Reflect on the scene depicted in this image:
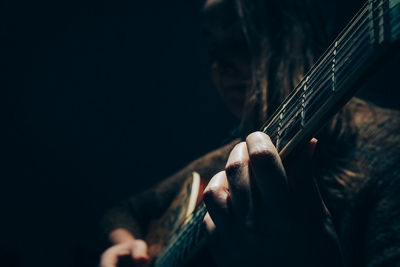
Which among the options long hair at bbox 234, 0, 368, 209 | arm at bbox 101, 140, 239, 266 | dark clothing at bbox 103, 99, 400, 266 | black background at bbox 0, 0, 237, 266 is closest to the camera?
dark clothing at bbox 103, 99, 400, 266

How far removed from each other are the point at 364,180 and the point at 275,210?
0.99 ft

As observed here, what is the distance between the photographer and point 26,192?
5.13ft

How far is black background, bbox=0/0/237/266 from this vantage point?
152cm

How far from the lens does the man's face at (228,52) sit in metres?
1.06

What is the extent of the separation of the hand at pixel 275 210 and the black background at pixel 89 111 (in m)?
1.11

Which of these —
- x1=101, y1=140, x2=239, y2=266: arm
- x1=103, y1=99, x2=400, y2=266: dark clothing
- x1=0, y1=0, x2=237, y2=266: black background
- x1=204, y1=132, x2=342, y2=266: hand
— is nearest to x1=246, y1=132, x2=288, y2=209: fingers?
x1=204, y1=132, x2=342, y2=266: hand

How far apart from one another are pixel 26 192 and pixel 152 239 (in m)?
0.86

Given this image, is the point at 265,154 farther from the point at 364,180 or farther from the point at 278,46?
the point at 278,46

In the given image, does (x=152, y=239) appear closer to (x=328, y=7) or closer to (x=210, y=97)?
(x=210, y=97)

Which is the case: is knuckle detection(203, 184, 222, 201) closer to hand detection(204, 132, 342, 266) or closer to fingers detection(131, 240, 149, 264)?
hand detection(204, 132, 342, 266)

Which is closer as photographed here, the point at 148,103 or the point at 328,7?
the point at 328,7

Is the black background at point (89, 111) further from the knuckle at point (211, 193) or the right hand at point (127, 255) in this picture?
the knuckle at point (211, 193)

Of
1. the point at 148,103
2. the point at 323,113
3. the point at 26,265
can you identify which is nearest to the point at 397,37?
the point at 323,113

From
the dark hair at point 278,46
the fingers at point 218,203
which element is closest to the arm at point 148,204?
the dark hair at point 278,46
